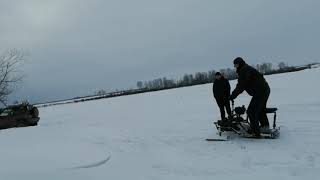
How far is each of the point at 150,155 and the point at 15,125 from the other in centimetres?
1281

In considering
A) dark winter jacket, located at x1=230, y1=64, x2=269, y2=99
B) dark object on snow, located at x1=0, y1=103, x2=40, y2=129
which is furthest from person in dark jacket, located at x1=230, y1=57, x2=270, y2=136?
dark object on snow, located at x1=0, y1=103, x2=40, y2=129

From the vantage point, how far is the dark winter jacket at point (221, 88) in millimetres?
11789

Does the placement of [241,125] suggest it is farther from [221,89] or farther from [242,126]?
[221,89]

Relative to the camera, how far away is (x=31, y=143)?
10359 mm

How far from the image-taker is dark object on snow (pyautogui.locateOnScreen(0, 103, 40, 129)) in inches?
779

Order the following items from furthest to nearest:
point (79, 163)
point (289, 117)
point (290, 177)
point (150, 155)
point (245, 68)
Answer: point (289, 117) → point (245, 68) → point (150, 155) → point (79, 163) → point (290, 177)

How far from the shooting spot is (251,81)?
33.0 feet

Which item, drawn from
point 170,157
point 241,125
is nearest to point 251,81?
point 241,125

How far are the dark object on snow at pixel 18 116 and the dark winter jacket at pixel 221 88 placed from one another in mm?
11468

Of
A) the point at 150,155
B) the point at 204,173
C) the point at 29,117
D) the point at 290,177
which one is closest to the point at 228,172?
the point at 204,173

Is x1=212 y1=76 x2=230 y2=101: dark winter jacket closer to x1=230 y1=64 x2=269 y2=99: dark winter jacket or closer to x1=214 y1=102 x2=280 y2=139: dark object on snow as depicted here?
x1=214 y1=102 x2=280 y2=139: dark object on snow

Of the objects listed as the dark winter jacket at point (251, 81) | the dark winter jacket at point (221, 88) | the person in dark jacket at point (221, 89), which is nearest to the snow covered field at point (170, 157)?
the person in dark jacket at point (221, 89)

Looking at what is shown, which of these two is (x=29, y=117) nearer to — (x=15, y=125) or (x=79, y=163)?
(x=15, y=125)

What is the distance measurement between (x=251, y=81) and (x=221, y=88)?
5.93ft
